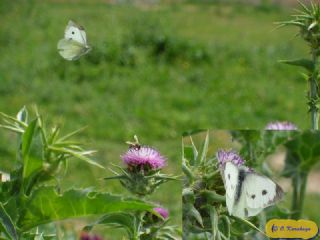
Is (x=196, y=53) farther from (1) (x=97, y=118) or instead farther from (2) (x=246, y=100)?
(1) (x=97, y=118)

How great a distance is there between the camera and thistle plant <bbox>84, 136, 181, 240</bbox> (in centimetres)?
88

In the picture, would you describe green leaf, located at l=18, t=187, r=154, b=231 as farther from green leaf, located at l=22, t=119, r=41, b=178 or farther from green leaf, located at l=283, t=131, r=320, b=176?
green leaf, located at l=283, t=131, r=320, b=176

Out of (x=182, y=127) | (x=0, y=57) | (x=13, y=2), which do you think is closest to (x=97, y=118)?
(x=182, y=127)

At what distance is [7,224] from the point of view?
2.68 ft

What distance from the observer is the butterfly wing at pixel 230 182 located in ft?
2.63

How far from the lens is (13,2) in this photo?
705cm

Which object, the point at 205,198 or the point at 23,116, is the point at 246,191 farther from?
the point at 23,116

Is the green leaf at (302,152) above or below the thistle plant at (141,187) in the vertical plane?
above

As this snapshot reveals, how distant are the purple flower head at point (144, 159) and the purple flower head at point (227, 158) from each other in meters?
0.09

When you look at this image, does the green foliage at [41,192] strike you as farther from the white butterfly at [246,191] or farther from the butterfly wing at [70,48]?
the butterfly wing at [70,48]

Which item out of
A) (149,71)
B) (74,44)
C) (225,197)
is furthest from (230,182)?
(149,71)

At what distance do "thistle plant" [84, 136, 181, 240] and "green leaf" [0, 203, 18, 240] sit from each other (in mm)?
91

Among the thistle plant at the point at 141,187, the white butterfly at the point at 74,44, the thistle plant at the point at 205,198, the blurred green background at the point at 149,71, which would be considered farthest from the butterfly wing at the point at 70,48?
the blurred green background at the point at 149,71

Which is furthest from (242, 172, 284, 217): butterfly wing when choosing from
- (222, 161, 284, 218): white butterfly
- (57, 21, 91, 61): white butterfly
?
(57, 21, 91, 61): white butterfly
